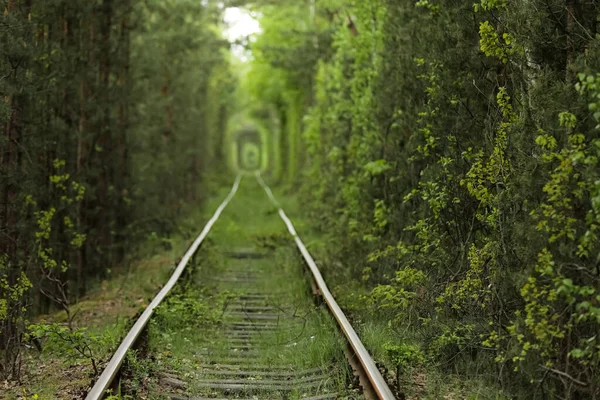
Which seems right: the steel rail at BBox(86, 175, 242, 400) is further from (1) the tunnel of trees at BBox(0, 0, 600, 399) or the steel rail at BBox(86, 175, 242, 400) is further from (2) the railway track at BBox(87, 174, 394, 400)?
(1) the tunnel of trees at BBox(0, 0, 600, 399)

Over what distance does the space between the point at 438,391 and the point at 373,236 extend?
583cm

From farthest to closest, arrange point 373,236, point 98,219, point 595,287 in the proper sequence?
point 98,219
point 373,236
point 595,287

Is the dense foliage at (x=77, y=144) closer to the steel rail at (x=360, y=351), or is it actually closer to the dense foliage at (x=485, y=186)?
the steel rail at (x=360, y=351)

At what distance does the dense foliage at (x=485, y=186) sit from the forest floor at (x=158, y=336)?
276 millimetres

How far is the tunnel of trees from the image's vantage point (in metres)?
5.88

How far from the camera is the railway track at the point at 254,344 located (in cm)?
679

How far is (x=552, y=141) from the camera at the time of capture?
580 cm

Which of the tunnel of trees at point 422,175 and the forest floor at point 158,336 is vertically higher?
the tunnel of trees at point 422,175

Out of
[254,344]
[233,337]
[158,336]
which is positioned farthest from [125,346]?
[233,337]

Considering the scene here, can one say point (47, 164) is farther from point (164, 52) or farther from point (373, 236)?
point (164, 52)

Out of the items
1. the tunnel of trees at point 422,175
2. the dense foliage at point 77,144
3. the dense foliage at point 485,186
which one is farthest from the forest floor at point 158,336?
the dense foliage at point 77,144

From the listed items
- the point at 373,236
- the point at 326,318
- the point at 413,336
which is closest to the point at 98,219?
the point at 373,236

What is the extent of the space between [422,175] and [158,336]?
4.06 metres

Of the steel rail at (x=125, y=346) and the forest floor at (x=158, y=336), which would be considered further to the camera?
the forest floor at (x=158, y=336)
